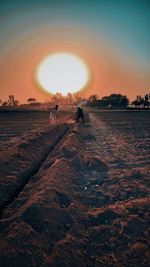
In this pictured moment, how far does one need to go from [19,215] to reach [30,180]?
8.91 ft

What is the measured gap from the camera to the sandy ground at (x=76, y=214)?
4016mm

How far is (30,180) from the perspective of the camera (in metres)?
7.73

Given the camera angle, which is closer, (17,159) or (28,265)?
(28,265)

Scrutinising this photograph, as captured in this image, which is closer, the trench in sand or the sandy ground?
the sandy ground

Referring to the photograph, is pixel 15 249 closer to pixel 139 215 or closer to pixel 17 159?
pixel 139 215

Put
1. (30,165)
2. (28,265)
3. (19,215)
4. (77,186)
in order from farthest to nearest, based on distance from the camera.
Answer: (30,165) → (77,186) → (19,215) → (28,265)

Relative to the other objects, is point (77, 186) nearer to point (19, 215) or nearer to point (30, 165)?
point (19, 215)

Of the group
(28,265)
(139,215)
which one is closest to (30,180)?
(139,215)

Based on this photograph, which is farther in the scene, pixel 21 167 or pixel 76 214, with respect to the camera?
pixel 21 167

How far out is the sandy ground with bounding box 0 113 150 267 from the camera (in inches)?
158

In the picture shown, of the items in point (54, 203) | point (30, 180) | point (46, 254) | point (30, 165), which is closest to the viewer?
point (46, 254)

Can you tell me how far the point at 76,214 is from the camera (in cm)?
533

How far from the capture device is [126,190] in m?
6.55

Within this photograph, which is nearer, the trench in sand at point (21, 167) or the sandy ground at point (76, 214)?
the sandy ground at point (76, 214)
